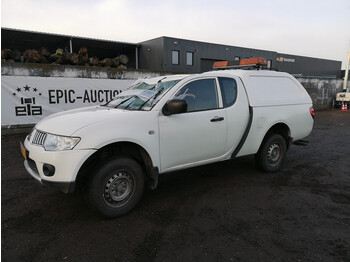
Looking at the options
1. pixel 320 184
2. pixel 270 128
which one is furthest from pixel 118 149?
pixel 320 184

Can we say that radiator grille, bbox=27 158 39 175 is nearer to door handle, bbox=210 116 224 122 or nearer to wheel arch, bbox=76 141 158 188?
wheel arch, bbox=76 141 158 188

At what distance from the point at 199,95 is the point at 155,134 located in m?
1.00

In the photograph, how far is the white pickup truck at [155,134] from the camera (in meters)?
2.86

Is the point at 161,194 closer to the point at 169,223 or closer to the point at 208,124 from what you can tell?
the point at 169,223

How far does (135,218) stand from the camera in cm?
318

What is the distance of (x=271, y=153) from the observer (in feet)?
15.9

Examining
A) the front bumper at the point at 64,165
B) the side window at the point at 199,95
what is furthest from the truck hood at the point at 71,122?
the side window at the point at 199,95

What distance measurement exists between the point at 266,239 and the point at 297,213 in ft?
2.80

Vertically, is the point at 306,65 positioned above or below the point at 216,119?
above

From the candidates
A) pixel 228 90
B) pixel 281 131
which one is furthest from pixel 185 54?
pixel 228 90

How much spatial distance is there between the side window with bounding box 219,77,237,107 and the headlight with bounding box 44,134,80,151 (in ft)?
7.75

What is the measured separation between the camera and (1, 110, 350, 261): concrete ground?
8.33ft

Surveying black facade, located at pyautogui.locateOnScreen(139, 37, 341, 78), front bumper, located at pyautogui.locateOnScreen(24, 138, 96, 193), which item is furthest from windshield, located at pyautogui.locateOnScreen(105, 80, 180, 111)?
black facade, located at pyautogui.locateOnScreen(139, 37, 341, 78)

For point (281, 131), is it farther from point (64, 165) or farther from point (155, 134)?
point (64, 165)
